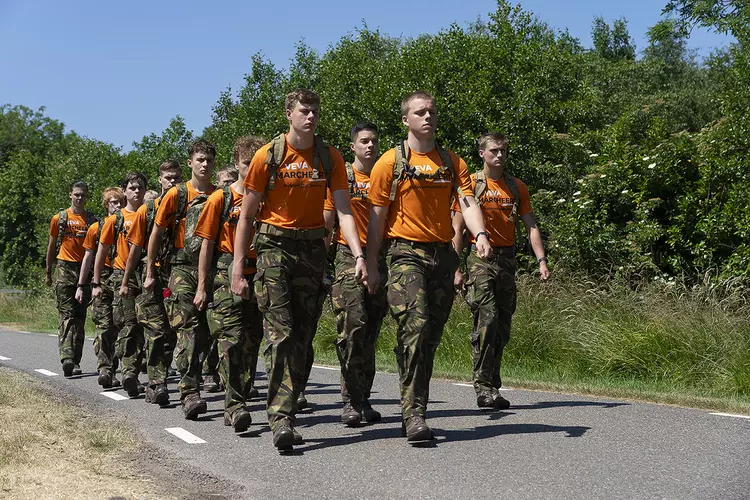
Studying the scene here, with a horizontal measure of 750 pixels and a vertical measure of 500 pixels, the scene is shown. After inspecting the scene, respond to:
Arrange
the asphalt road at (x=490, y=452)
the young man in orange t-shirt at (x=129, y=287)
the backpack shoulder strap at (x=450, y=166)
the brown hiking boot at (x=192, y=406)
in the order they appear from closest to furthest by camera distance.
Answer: the asphalt road at (x=490, y=452), the backpack shoulder strap at (x=450, y=166), the brown hiking boot at (x=192, y=406), the young man in orange t-shirt at (x=129, y=287)

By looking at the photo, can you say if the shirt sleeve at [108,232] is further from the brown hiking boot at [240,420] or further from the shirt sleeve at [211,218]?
the brown hiking boot at [240,420]

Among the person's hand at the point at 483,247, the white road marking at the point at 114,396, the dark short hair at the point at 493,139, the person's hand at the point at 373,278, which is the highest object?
the dark short hair at the point at 493,139

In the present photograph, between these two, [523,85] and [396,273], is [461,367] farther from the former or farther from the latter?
[523,85]

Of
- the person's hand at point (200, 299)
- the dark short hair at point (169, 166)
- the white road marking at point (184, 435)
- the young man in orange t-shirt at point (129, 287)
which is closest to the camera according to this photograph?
the white road marking at point (184, 435)

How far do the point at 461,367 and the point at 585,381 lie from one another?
2.40 m

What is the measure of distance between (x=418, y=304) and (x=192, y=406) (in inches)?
104

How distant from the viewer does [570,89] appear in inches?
1190

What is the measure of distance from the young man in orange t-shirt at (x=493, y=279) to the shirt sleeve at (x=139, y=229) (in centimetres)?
321

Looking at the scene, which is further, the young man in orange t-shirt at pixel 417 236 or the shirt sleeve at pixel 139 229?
the shirt sleeve at pixel 139 229

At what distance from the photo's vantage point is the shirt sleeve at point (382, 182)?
7168 mm

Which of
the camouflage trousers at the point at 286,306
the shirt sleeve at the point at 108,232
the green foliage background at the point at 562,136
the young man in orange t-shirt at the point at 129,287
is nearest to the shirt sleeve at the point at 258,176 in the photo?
the camouflage trousers at the point at 286,306

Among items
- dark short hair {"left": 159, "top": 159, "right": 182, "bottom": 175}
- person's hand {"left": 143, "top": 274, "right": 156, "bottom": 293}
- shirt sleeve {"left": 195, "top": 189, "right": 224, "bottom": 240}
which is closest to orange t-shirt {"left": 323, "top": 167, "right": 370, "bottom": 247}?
shirt sleeve {"left": 195, "top": 189, "right": 224, "bottom": 240}

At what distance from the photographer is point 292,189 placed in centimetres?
700

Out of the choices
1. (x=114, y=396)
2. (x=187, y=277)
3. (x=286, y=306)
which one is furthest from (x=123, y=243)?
(x=286, y=306)
